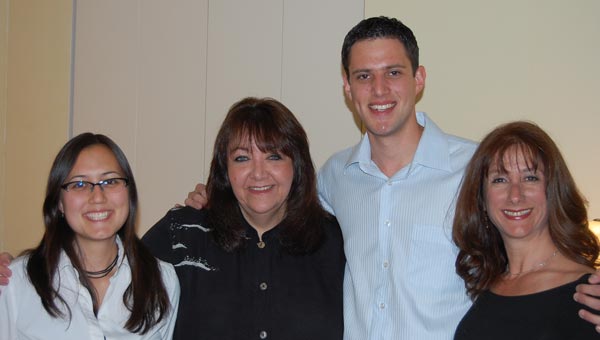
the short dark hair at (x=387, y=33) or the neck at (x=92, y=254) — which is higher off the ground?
the short dark hair at (x=387, y=33)

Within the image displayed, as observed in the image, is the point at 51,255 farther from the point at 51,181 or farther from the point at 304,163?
the point at 304,163

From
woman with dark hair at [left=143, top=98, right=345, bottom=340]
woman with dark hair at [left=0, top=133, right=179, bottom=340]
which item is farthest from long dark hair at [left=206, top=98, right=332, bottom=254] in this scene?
woman with dark hair at [left=0, top=133, right=179, bottom=340]

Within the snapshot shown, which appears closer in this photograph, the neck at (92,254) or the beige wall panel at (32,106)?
the neck at (92,254)

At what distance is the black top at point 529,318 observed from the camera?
1.82 metres

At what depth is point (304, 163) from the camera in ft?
8.34

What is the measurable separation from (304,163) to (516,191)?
2.90 ft

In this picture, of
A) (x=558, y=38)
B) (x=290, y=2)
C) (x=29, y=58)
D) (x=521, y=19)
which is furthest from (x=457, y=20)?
(x=29, y=58)

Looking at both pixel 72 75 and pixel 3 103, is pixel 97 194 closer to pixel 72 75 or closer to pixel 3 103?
pixel 72 75

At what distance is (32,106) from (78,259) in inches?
105

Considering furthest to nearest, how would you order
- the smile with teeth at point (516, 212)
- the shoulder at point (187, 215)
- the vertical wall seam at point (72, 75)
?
the vertical wall seam at point (72, 75) → the shoulder at point (187, 215) → the smile with teeth at point (516, 212)

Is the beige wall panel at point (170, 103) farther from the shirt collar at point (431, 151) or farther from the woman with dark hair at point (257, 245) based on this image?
the shirt collar at point (431, 151)

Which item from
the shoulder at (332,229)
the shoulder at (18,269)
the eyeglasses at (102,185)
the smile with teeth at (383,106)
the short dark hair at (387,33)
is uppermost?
the short dark hair at (387,33)

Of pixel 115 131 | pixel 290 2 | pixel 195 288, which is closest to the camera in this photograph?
pixel 195 288

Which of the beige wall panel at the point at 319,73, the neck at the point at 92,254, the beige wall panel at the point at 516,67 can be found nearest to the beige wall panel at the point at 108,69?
the beige wall panel at the point at 319,73
